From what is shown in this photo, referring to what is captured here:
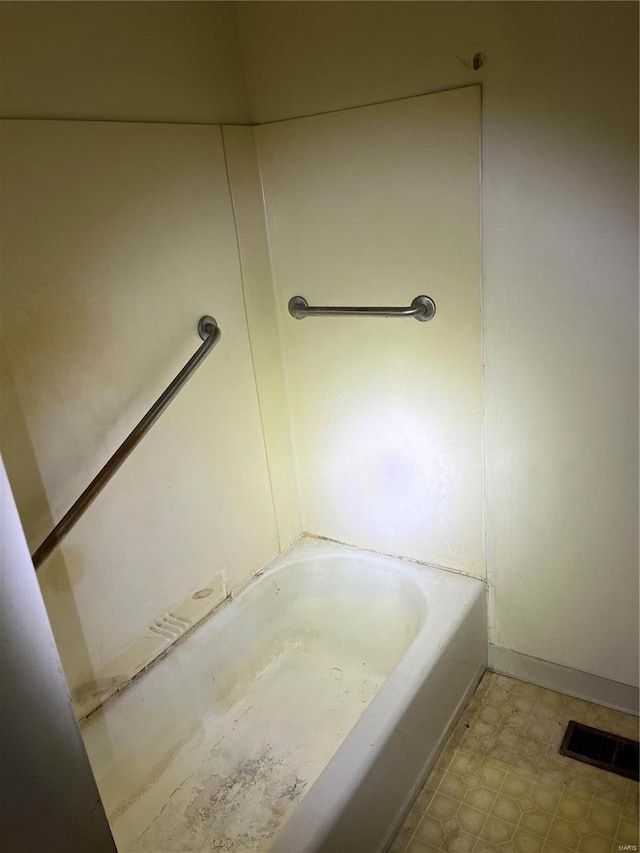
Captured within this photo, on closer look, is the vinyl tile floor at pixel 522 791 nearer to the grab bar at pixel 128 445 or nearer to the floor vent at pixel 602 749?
the floor vent at pixel 602 749

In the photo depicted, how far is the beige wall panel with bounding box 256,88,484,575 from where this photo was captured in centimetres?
145

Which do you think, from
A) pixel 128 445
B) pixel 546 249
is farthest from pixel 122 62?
pixel 546 249

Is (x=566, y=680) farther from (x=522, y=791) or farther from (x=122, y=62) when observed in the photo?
(x=122, y=62)

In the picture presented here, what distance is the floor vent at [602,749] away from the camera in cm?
148

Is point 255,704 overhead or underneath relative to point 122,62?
underneath

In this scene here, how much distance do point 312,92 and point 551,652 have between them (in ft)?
5.22

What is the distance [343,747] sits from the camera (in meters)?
1.28

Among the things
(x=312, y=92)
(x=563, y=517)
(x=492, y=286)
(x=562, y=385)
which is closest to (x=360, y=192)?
(x=312, y=92)

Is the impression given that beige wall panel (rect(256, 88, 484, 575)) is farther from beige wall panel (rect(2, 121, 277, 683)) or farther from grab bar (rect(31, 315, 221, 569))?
grab bar (rect(31, 315, 221, 569))

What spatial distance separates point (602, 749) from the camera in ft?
5.01

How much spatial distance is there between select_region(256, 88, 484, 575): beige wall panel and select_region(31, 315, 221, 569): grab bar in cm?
34

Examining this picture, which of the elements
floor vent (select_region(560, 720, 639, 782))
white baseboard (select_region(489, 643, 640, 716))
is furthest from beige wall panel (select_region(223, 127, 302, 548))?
floor vent (select_region(560, 720, 639, 782))

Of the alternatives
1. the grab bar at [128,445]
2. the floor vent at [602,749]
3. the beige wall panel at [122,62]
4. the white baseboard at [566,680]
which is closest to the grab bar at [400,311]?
the grab bar at [128,445]

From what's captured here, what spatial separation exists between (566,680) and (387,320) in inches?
43.1
